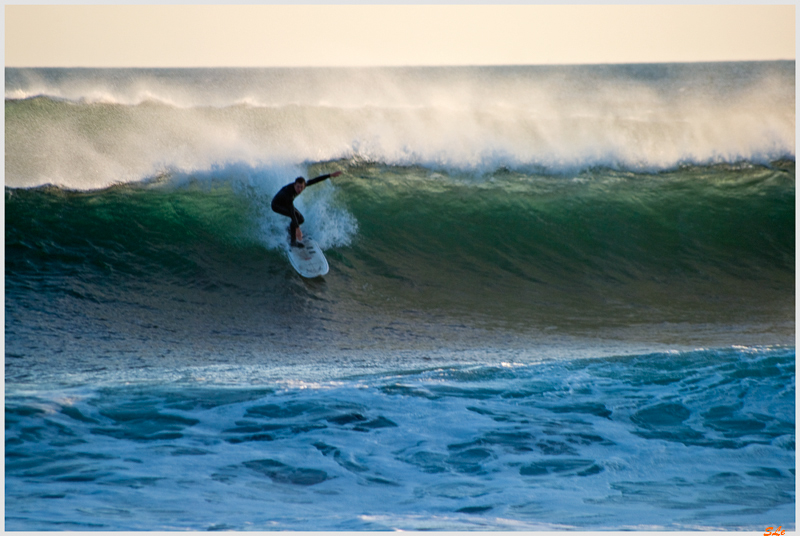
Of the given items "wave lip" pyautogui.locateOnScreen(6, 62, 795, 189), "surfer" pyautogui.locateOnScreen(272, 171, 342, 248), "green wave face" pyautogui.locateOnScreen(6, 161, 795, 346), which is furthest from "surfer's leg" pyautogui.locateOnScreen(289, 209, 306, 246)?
"wave lip" pyautogui.locateOnScreen(6, 62, 795, 189)

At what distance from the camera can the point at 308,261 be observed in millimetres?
5594

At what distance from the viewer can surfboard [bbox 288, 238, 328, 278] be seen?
5543 millimetres

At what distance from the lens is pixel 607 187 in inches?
292

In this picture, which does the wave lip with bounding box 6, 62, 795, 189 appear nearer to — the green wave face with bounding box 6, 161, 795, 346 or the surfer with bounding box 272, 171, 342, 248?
the green wave face with bounding box 6, 161, 795, 346

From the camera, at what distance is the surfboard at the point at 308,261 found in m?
5.54

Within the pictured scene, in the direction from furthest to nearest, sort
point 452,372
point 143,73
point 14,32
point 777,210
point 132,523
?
point 777,210 < point 143,73 < point 14,32 < point 452,372 < point 132,523

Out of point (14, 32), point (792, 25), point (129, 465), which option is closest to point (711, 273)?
point (792, 25)

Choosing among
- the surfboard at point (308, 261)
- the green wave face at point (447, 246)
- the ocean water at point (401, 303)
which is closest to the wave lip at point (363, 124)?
the ocean water at point (401, 303)

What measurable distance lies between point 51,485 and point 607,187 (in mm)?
6528

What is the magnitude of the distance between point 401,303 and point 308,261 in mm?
962

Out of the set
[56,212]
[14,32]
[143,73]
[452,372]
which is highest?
[143,73]

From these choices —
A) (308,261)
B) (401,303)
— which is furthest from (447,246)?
(308,261)

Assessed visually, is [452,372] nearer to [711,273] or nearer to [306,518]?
[306,518]

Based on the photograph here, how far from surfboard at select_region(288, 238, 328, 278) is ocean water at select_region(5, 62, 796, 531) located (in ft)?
0.46
